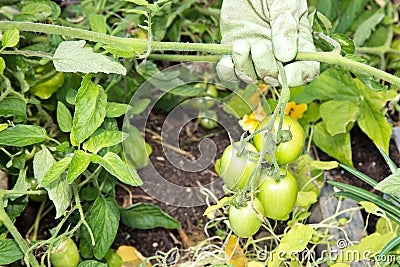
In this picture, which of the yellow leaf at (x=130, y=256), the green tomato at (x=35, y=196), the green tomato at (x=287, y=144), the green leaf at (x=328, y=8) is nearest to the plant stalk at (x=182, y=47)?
the green tomato at (x=287, y=144)

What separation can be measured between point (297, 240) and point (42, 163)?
435mm

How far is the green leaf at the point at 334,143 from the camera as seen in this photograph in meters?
1.25

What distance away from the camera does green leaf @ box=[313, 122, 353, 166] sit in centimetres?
125

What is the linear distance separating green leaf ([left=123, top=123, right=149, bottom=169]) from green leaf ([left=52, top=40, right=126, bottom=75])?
35 cm

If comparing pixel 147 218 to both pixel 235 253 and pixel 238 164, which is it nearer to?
pixel 235 253

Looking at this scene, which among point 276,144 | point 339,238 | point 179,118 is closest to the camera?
point 276,144

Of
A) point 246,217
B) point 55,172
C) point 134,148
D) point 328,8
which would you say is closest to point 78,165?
point 55,172

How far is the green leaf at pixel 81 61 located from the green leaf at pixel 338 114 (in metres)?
0.55

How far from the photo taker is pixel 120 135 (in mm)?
897

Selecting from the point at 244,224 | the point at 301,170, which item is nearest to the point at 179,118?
the point at 301,170

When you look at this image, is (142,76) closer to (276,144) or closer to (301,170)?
(301,170)

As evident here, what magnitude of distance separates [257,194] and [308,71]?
201mm

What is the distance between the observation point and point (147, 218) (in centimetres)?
114

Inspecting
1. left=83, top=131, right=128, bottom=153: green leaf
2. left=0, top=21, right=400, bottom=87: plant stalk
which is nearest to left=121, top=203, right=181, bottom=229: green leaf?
left=83, top=131, right=128, bottom=153: green leaf
